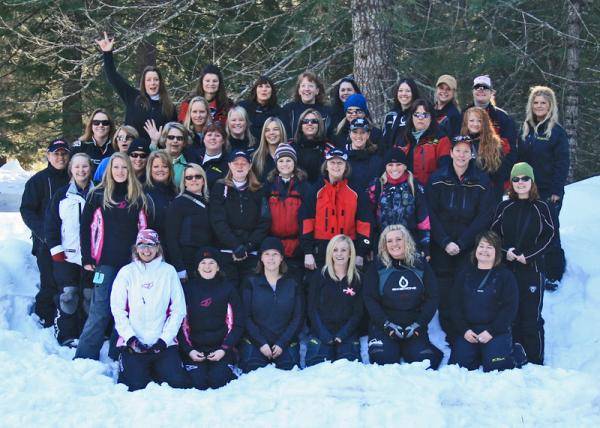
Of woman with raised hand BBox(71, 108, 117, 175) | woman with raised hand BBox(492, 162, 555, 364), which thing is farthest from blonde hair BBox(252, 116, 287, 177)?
woman with raised hand BBox(492, 162, 555, 364)

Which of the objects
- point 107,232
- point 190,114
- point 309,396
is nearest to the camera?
point 309,396

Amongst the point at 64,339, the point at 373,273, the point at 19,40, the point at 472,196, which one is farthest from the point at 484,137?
the point at 19,40

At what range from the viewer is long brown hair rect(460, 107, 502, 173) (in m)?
7.54

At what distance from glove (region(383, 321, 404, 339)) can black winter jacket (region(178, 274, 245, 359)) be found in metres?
1.44

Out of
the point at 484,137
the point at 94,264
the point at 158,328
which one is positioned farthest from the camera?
the point at 484,137

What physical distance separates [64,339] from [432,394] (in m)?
3.94

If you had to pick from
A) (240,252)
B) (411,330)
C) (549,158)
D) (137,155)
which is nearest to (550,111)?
(549,158)

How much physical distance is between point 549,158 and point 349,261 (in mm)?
2968

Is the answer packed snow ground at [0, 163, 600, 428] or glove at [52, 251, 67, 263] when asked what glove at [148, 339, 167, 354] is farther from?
glove at [52, 251, 67, 263]

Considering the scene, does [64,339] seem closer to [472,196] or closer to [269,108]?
[269,108]

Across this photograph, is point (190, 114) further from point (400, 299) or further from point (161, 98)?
point (400, 299)

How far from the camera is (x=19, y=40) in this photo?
15.3 m

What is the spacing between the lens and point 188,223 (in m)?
7.12

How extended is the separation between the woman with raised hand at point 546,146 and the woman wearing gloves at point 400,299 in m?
2.13
